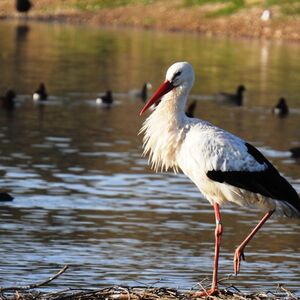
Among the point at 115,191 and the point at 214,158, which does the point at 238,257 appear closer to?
the point at 214,158

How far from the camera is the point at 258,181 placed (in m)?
13.5

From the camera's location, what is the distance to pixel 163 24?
70438 millimetres

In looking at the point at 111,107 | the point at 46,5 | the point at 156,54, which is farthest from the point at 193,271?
the point at 46,5

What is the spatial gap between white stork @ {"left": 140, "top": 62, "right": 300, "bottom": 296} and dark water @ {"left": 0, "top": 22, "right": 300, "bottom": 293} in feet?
6.05

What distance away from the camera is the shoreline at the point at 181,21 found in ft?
216

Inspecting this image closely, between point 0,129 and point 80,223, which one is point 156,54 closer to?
point 0,129

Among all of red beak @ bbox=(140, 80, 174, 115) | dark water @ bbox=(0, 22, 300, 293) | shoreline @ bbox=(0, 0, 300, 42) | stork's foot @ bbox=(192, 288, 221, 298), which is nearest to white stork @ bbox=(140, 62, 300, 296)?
red beak @ bbox=(140, 80, 174, 115)

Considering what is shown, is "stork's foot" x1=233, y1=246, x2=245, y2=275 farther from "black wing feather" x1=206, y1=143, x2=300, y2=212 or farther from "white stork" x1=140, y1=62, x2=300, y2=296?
"black wing feather" x1=206, y1=143, x2=300, y2=212

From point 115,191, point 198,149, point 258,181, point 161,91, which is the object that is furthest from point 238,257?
point 115,191

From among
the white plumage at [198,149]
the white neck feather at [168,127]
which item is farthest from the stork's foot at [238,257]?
the white neck feather at [168,127]

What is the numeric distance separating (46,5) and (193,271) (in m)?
62.1

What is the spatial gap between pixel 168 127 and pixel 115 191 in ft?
28.7

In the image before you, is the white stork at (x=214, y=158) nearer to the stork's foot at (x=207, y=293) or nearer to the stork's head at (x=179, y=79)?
the stork's head at (x=179, y=79)

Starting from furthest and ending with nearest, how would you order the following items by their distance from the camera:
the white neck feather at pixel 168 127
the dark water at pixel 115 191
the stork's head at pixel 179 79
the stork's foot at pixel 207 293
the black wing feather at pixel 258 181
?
1. the dark water at pixel 115 191
2. the stork's head at pixel 179 79
3. the white neck feather at pixel 168 127
4. the black wing feather at pixel 258 181
5. the stork's foot at pixel 207 293
